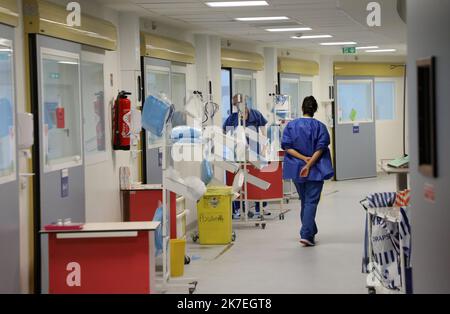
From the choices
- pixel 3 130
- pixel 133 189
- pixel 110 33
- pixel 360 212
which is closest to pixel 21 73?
pixel 3 130

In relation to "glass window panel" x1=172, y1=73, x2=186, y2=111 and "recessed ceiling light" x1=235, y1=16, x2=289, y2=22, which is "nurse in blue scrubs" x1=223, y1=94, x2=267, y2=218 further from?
"recessed ceiling light" x1=235, y1=16, x2=289, y2=22

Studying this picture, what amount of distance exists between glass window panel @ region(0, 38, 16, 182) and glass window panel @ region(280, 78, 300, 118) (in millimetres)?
9447

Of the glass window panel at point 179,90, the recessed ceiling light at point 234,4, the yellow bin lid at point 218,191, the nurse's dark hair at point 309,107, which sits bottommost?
the yellow bin lid at point 218,191

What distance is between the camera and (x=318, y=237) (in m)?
9.62

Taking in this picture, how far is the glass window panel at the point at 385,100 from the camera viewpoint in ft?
59.4

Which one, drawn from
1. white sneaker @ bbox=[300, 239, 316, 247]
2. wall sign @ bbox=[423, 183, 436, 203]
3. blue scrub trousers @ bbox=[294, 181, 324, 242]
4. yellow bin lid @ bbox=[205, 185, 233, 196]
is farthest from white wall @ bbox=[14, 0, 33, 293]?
white sneaker @ bbox=[300, 239, 316, 247]

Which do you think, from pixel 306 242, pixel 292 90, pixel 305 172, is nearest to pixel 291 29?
pixel 305 172

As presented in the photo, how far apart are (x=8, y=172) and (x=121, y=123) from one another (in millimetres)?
2696

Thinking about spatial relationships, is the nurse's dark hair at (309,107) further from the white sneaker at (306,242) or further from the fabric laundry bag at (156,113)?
the fabric laundry bag at (156,113)

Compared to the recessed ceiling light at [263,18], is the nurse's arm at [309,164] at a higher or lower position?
lower

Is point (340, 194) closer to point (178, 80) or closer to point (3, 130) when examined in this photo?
point (178, 80)

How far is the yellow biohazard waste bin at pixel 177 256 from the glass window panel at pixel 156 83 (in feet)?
6.94

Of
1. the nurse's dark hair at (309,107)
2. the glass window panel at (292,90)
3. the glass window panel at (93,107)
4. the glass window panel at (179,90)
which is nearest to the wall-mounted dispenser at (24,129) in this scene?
the glass window panel at (93,107)

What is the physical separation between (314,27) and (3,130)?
5.84 meters
